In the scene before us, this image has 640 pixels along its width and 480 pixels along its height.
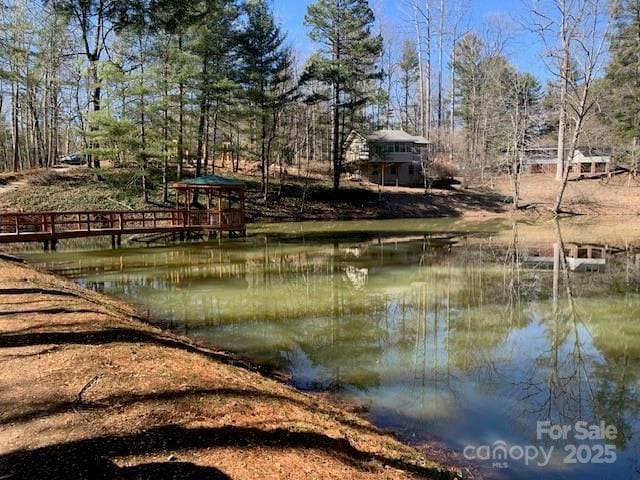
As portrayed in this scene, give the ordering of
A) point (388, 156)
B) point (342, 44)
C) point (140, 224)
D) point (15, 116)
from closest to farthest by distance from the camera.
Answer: point (140, 224)
point (15, 116)
point (342, 44)
point (388, 156)

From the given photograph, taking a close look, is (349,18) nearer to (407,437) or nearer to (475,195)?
(475,195)

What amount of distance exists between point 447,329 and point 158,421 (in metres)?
5.75

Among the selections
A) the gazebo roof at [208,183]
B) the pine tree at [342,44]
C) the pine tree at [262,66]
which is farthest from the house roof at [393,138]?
the gazebo roof at [208,183]

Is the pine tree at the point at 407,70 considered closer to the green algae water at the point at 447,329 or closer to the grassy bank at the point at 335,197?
the grassy bank at the point at 335,197

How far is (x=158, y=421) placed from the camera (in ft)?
12.8

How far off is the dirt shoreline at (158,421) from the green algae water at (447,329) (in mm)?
917

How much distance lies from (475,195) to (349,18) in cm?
1623

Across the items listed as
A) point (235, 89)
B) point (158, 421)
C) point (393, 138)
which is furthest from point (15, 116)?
point (158, 421)

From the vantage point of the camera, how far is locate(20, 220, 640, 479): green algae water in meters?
4.98

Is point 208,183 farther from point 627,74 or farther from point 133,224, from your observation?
point 627,74

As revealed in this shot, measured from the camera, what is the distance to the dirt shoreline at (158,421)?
3.28 m

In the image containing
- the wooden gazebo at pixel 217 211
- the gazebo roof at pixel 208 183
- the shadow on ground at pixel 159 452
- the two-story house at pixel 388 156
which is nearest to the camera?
the shadow on ground at pixel 159 452

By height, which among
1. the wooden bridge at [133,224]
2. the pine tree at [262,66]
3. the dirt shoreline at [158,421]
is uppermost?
the pine tree at [262,66]

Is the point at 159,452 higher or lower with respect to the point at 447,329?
higher
